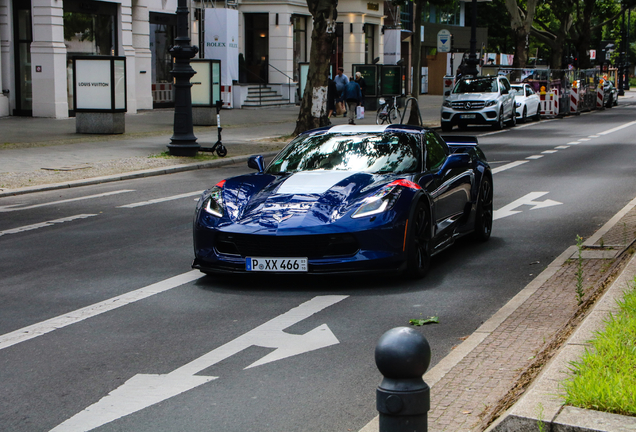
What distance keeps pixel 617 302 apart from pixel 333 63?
46.9m

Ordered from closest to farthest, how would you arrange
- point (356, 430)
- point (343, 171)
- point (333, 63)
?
point (356, 430), point (343, 171), point (333, 63)

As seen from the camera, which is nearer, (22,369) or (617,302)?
(22,369)

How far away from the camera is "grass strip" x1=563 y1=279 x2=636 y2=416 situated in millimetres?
4074

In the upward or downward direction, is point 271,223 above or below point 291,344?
above

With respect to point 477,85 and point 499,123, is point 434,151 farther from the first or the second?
point 477,85

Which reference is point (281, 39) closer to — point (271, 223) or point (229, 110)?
point (229, 110)

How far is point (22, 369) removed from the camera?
5645 mm

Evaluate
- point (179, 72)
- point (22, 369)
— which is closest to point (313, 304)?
point (22, 369)

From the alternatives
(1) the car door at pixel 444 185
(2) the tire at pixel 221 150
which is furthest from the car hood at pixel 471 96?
(1) the car door at pixel 444 185

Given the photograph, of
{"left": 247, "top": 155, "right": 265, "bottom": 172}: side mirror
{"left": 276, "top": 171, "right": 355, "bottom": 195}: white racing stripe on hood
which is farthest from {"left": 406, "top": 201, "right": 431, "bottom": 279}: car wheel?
{"left": 247, "top": 155, "right": 265, "bottom": 172}: side mirror

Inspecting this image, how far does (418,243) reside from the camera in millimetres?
8172

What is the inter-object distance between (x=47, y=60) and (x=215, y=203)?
26.8m

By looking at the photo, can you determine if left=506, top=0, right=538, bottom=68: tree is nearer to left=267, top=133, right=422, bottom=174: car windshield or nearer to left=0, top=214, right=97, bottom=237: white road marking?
left=0, top=214, right=97, bottom=237: white road marking

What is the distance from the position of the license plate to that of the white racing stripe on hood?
2.46ft
